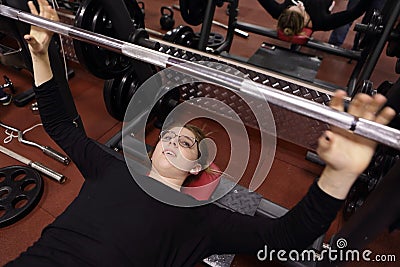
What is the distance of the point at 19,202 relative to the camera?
1509 millimetres

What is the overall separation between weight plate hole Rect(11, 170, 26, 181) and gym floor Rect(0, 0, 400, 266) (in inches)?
4.9

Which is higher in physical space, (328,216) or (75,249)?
(328,216)

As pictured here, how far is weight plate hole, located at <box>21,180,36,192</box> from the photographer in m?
1.55

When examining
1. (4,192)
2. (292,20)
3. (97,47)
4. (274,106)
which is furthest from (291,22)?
(4,192)

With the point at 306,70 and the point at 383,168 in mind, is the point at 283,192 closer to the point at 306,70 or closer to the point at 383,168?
the point at 383,168

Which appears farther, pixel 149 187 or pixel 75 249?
pixel 149 187

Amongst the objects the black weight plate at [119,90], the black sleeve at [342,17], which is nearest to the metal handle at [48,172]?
the black weight plate at [119,90]

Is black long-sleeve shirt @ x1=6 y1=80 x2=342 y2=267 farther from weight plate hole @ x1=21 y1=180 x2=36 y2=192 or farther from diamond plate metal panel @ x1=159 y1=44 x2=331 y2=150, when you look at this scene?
diamond plate metal panel @ x1=159 y1=44 x2=331 y2=150

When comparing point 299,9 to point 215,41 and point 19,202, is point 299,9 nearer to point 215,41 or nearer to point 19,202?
point 215,41

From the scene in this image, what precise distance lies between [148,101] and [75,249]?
1001 mm

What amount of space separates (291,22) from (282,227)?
194 cm

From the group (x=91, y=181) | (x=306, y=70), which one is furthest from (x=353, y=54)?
(x=91, y=181)

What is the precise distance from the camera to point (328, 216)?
26.9 inches

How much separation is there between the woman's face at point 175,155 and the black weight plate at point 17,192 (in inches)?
32.2
